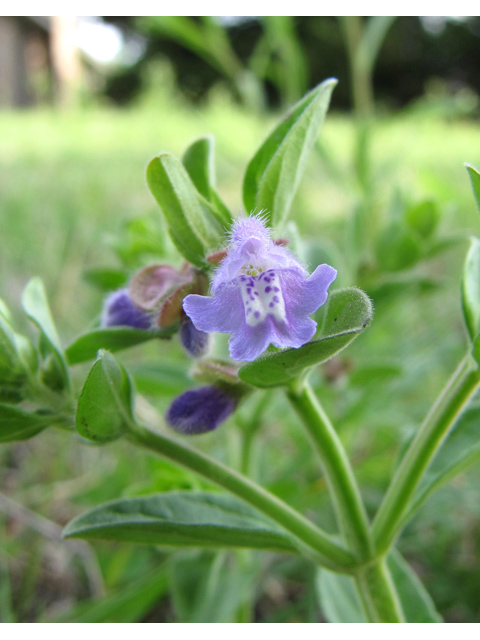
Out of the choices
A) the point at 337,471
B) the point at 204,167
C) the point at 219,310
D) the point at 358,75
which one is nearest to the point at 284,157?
the point at 204,167

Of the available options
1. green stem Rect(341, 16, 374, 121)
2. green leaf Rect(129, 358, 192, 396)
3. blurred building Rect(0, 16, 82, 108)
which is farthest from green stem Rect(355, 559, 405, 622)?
blurred building Rect(0, 16, 82, 108)

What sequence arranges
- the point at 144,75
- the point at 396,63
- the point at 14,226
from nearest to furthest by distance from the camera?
the point at 14,226 < the point at 396,63 < the point at 144,75

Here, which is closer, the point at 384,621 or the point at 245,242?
the point at 245,242

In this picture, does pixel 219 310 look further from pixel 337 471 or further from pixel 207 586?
pixel 207 586

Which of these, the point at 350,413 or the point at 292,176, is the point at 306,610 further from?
the point at 292,176

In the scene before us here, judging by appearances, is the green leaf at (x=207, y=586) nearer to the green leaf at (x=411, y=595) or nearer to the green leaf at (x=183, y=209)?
the green leaf at (x=411, y=595)

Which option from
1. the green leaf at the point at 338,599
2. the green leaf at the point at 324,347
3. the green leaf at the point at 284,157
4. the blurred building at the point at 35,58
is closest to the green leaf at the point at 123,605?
the green leaf at the point at 338,599

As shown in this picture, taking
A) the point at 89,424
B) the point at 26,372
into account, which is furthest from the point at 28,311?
the point at 89,424
